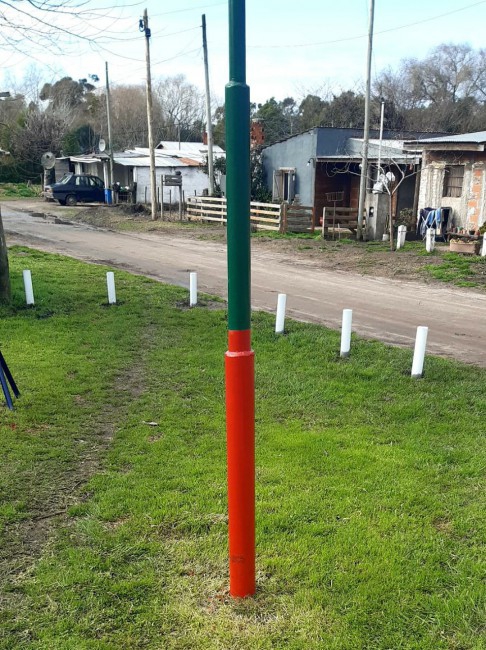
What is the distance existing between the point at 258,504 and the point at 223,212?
2524 cm

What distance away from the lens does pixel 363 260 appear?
18562 millimetres

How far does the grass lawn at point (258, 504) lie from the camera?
3.43 metres

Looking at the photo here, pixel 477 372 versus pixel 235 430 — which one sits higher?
pixel 235 430

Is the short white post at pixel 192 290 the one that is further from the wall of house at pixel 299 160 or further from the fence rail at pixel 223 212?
the wall of house at pixel 299 160

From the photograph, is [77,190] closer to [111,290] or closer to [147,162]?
[147,162]

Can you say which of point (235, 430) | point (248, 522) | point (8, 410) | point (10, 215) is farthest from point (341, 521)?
point (10, 215)

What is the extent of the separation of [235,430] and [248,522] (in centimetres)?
53

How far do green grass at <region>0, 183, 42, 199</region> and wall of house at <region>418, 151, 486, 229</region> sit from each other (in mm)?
32371

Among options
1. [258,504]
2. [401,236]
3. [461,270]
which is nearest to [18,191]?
[401,236]

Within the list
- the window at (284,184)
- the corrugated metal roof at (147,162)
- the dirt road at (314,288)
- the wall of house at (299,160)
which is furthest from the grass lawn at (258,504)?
the corrugated metal roof at (147,162)

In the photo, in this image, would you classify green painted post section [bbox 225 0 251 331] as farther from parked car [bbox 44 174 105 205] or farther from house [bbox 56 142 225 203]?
parked car [bbox 44 174 105 205]

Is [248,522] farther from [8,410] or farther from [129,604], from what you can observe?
[8,410]

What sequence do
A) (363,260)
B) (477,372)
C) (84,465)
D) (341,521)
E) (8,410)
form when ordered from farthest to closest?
1. (363,260)
2. (477,372)
3. (8,410)
4. (84,465)
5. (341,521)

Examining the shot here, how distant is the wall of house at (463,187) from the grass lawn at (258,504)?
13581mm
